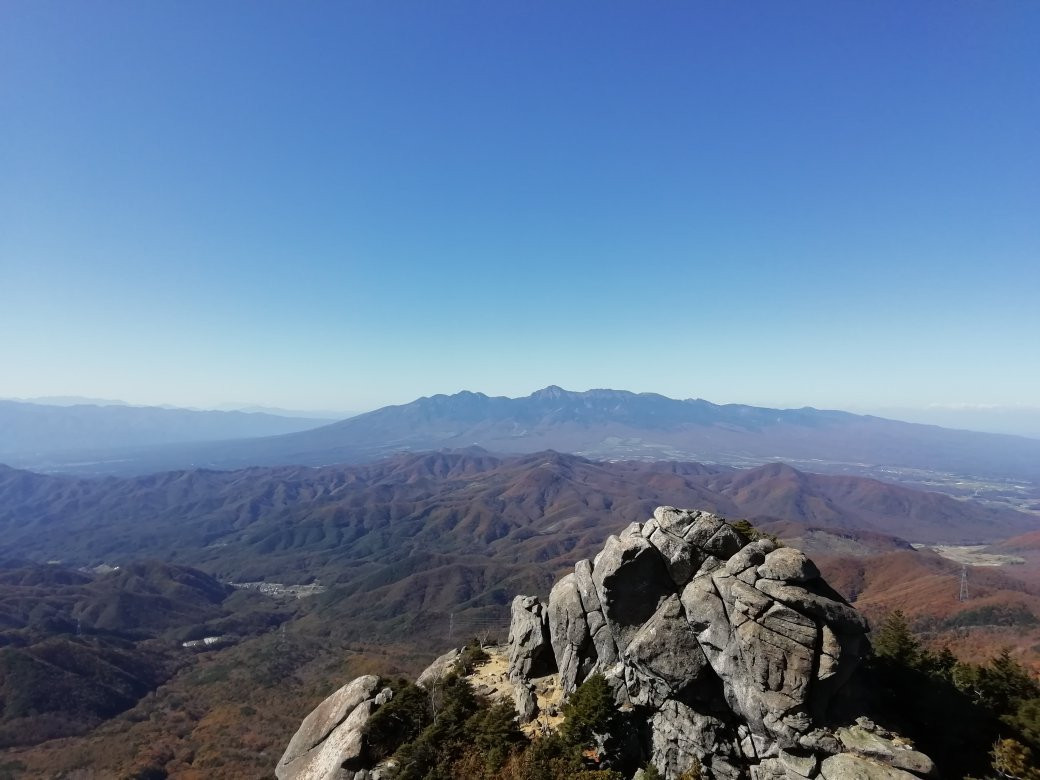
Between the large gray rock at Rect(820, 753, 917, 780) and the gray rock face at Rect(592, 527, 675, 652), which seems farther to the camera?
the gray rock face at Rect(592, 527, 675, 652)

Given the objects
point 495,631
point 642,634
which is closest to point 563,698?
point 642,634

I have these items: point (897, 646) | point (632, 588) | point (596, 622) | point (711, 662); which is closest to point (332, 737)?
point (596, 622)

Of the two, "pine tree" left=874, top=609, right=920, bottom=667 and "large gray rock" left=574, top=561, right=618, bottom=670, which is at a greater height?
"large gray rock" left=574, top=561, right=618, bottom=670

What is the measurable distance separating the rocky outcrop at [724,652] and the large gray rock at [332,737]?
35.3ft

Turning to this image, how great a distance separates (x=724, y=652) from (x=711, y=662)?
1021mm

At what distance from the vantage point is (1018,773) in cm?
2159

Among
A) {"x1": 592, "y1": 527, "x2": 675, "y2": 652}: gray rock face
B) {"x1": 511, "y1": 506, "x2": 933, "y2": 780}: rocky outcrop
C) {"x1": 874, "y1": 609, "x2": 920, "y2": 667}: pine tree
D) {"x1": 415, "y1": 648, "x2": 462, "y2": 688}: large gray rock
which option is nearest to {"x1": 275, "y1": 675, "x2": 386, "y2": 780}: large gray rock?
{"x1": 415, "y1": 648, "x2": 462, "y2": 688}: large gray rock

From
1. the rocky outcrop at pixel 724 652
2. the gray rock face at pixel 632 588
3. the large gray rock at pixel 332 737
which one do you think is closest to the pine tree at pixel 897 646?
the rocky outcrop at pixel 724 652

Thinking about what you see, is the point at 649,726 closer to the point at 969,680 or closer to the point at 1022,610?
the point at 969,680

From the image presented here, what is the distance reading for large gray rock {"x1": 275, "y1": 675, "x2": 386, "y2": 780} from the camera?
94.6 feet

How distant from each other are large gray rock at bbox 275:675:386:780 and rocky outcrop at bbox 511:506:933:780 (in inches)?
423

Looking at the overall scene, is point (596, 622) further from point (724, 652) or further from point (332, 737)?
point (332, 737)

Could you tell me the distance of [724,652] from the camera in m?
23.3

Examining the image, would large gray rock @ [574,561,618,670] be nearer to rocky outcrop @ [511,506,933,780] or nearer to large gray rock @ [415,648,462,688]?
rocky outcrop @ [511,506,933,780]
